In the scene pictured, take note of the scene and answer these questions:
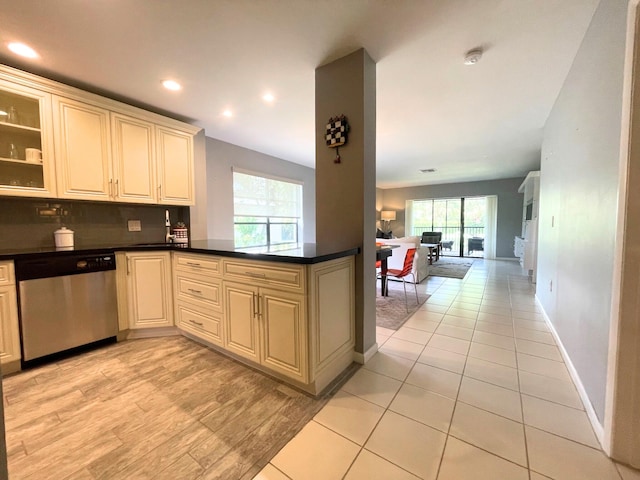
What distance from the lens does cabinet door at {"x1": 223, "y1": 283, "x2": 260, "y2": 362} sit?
1.93m

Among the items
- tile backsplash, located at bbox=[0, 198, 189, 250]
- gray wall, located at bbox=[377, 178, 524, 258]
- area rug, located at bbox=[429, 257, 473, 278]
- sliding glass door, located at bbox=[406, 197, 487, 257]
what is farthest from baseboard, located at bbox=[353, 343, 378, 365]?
sliding glass door, located at bbox=[406, 197, 487, 257]

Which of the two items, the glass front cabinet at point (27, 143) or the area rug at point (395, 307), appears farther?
the area rug at point (395, 307)

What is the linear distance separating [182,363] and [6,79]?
8.41ft

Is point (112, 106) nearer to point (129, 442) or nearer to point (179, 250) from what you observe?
point (179, 250)

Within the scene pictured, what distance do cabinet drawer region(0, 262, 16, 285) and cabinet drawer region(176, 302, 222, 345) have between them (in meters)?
1.15

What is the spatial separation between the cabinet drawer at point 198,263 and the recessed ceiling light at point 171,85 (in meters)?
1.59

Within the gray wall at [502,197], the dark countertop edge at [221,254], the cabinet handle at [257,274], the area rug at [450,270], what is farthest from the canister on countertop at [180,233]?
the gray wall at [502,197]

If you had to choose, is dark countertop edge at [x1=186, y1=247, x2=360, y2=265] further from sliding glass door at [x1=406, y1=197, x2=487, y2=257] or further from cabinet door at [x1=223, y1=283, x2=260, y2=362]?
sliding glass door at [x1=406, y1=197, x2=487, y2=257]

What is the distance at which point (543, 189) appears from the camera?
340cm

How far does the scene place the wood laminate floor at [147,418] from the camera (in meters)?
1.26

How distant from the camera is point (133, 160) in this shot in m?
2.72

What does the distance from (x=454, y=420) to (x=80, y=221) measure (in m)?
3.62

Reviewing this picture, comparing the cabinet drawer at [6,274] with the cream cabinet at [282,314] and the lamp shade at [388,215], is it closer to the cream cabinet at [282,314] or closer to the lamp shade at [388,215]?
the cream cabinet at [282,314]

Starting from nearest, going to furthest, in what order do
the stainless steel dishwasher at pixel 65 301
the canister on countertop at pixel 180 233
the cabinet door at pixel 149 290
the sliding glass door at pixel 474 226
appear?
the stainless steel dishwasher at pixel 65 301
the cabinet door at pixel 149 290
the canister on countertop at pixel 180 233
the sliding glass door at pixel 474 226
